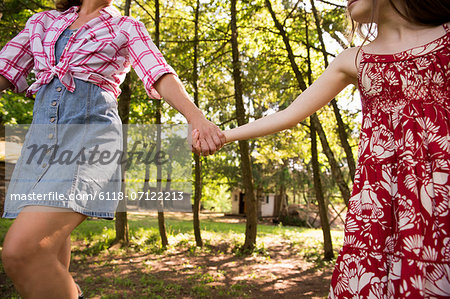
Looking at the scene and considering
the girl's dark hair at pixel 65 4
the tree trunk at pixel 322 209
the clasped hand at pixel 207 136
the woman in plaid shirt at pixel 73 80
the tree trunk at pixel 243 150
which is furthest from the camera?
the tree trunk at pixel 322 209

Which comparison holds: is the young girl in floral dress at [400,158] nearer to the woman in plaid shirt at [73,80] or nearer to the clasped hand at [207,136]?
the clasped hand at [207,136]

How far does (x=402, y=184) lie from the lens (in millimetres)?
1388

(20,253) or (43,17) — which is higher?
(43,17)

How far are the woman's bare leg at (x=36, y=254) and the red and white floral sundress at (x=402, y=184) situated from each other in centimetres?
114

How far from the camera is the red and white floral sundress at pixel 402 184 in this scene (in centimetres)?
128

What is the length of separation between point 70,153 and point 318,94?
119 centimetres

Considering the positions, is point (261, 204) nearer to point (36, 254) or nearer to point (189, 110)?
point (189, 110)

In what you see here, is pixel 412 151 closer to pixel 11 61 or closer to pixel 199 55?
pixel 11 61

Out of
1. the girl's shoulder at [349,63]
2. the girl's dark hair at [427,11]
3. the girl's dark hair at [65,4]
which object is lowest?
the girl's shoulder at [349,63]

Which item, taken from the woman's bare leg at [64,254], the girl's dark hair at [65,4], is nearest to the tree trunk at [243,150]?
the girl's dark hair at [65,4]

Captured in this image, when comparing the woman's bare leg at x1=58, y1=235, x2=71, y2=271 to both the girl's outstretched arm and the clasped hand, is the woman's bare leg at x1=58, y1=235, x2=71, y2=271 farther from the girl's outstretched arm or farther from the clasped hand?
the girl's outstretched arm

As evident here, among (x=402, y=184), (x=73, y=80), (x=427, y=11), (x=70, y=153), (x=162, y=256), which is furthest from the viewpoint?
(x=162, y=256)

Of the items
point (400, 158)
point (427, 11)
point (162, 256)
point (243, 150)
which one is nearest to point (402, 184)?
point (400, 158)

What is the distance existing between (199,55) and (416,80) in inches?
290
